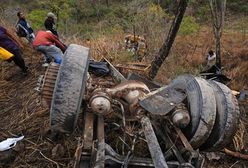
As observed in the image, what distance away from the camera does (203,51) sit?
1075 centimetres

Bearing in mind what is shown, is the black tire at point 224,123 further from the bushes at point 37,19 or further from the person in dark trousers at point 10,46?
the bushes at point 37,19

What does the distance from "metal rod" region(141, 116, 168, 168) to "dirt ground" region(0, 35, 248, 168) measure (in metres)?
0.95

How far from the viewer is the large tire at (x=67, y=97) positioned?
3.50m

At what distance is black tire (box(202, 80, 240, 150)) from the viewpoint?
3.65m

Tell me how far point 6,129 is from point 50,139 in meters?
0.72

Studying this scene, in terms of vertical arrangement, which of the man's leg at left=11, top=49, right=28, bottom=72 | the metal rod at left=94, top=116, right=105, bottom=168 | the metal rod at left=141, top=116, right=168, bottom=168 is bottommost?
the man's leg at left=11, top=49, right=28, bottom=72

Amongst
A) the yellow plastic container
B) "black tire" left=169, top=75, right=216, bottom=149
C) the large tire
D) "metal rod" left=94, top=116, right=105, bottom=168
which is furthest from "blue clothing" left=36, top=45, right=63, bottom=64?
"black tire" left=169, top=75, right=216, bottom=149

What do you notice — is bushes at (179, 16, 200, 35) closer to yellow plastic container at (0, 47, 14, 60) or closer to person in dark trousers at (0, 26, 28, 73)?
person in dark trousers at (0, 26, 28, 73)

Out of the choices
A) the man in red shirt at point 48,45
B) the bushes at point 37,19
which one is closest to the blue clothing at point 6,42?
the man in red shirt at point 48,45

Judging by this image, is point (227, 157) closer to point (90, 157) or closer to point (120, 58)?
point (90, 157)

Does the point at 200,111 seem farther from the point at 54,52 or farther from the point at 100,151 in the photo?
the point at 54,52

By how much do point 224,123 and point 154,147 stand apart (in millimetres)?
950

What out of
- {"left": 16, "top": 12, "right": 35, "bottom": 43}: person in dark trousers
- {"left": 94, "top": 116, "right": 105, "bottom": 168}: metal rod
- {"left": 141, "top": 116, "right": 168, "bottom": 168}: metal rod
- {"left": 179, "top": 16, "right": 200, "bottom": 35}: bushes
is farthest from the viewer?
{"left": 179, "top": 16, "right": 200, "bottom": 35}: bushes

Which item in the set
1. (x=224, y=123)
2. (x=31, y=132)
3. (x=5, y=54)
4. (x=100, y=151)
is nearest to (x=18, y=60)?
(x=5, y=54)
